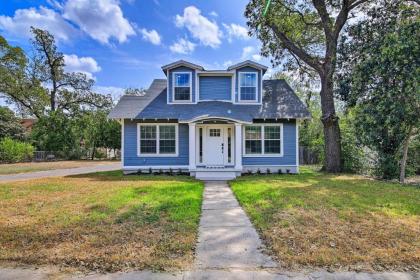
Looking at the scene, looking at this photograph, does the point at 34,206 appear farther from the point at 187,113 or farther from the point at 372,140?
the point at 372,140

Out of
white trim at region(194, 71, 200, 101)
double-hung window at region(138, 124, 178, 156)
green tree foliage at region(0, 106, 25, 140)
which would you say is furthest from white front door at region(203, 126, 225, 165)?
green tree foliage at region(0, 106, 25, 140)

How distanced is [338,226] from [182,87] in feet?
38.4

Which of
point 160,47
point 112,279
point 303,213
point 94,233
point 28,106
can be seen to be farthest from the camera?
point 28,106

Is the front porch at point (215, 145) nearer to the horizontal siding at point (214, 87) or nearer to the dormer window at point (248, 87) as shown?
the horizontal siding at point (214, 87)

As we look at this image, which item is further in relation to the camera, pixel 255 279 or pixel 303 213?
pixel 303 213

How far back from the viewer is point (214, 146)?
14.8 metres

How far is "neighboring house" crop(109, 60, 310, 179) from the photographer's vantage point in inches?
569

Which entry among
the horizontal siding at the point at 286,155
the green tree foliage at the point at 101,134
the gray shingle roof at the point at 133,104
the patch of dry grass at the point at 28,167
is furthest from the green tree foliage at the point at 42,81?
the horizontal siding at the point at 286,155

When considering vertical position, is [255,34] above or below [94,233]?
above

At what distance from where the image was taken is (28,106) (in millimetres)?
32219

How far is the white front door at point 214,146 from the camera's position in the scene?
14742 mm

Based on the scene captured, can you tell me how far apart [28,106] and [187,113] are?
87.5 feet

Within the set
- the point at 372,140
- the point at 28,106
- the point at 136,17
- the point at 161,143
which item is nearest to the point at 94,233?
the point at 161,143

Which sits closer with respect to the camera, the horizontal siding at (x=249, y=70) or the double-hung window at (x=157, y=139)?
the double-hung window at (x=157, y=139)
